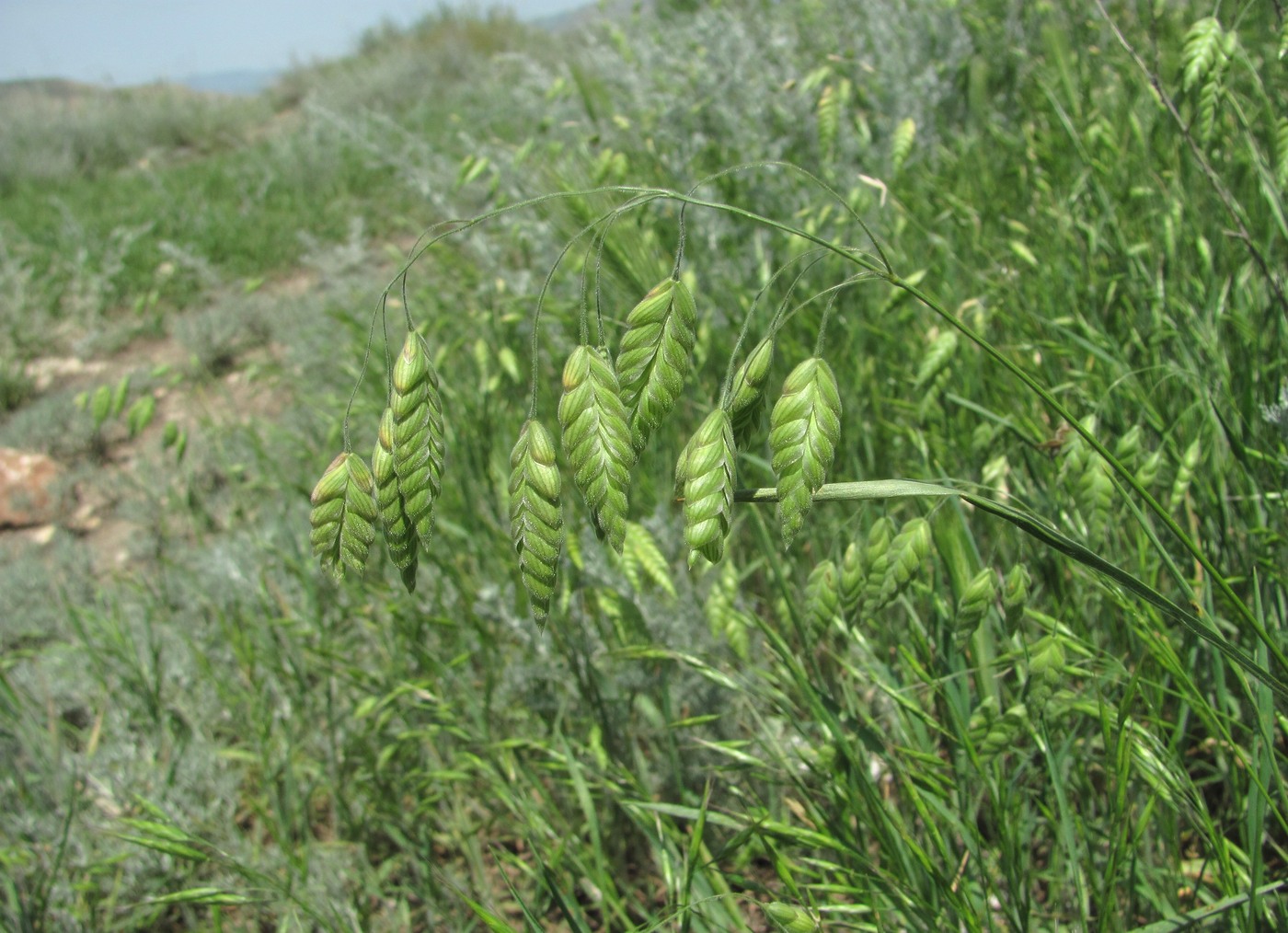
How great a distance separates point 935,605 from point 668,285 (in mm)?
756

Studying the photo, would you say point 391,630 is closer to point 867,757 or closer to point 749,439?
point 867,757

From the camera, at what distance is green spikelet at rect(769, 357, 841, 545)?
70cm

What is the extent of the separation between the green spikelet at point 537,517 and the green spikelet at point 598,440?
3cm

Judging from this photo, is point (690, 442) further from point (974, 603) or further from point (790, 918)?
point (790, 918)

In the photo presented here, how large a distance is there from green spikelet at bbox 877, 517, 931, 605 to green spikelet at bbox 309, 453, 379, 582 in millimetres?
551

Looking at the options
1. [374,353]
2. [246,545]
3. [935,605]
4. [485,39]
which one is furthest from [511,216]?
[485,39]

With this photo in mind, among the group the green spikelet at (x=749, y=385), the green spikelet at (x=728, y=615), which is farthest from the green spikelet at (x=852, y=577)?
the green spikelet at (x=728, y=615)

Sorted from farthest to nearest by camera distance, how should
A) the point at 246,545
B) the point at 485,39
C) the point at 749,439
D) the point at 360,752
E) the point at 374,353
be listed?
the point at 485,39, the point at 374,353, the point at 246,545, the point at 360,752, the point at 749,439

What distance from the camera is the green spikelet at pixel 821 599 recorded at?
1059 millimetres

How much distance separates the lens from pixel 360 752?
1.86m

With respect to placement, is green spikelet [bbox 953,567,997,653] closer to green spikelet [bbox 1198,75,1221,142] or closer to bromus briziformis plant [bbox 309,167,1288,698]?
bromus briziformis plant [bbox 309,167,1288,698]

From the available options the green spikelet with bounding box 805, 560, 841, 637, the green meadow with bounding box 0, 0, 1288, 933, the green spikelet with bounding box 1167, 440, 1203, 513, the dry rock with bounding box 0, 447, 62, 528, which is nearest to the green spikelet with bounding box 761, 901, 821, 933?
the green meadow with bounding box 0, 0, 1288, 933

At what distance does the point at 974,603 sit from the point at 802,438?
1.33 feet

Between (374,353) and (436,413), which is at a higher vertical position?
(436,413)
